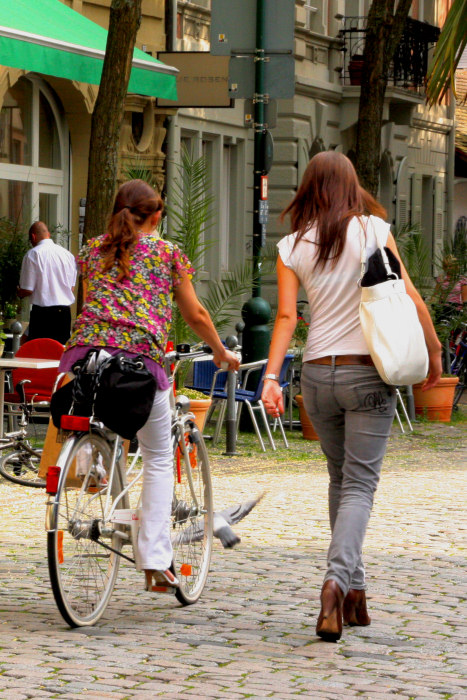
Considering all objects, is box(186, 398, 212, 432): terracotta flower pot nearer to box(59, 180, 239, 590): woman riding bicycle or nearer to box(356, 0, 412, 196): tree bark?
box(59, 180, 239, 590): woman riding bicycle

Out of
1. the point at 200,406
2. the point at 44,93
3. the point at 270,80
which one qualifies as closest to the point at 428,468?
the point at 200,406

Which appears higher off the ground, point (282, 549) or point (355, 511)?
point (355, 511)

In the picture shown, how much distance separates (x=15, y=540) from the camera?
822 cm

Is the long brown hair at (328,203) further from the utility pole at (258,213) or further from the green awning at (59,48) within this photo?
the utility pole at (258,213)

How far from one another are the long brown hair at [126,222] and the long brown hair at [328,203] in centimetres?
59

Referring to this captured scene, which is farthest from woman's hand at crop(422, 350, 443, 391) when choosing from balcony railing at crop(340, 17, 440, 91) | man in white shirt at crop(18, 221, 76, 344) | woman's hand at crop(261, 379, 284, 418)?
balcony railing at crop(340, 17, 440, 91)

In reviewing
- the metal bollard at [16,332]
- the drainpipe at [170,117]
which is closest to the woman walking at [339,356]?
the metal bollard at [16,332]

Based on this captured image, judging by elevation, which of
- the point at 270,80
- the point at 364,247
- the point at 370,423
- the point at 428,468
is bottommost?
the point at 428,468

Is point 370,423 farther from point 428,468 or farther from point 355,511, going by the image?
point 428,468

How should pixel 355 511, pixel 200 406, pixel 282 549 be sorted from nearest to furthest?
pixel 355 511, pixel 282 549, pixel 200 406

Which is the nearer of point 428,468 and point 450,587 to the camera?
point 450,587

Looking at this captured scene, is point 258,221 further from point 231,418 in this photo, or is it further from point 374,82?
point 374,82

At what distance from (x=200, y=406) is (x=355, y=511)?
6077 millimetres

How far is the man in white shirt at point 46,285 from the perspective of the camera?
50.2 feet
